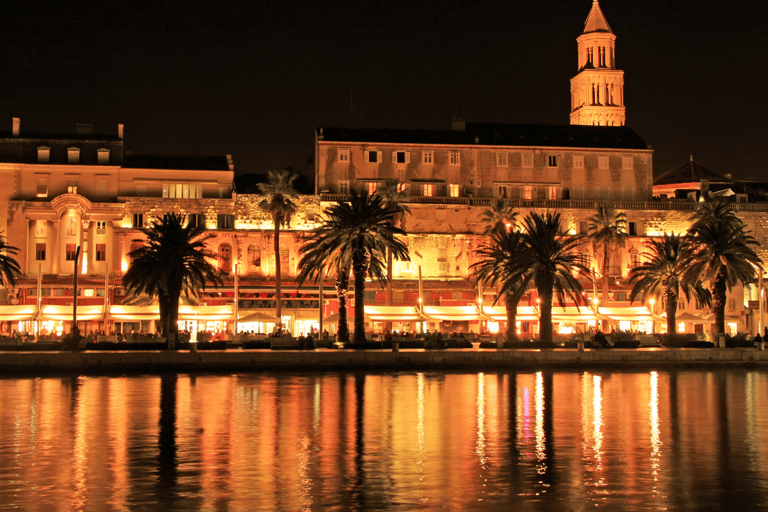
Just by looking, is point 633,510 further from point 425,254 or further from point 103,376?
point 425,254

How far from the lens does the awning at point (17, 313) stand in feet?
230

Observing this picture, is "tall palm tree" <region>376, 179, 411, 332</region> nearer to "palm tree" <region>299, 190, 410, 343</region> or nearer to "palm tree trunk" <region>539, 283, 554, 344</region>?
"palm tree" <region>299, 190, 410, 343</region>

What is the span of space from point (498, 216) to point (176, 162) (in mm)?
29714

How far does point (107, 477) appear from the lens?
73.9 feet

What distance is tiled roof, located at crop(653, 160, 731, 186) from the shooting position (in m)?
113

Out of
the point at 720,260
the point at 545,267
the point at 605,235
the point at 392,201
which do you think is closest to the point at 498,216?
the point at 605,235

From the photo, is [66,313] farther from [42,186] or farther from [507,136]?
[507,136]

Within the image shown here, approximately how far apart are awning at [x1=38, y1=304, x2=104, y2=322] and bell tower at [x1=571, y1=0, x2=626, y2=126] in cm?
7273

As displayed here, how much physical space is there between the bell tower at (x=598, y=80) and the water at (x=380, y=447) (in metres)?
81.2

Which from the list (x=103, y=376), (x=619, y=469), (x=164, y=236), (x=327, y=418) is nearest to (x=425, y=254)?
(x=164, y=236)

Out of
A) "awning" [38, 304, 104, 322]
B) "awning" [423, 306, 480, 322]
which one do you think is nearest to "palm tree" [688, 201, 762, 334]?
"awning" [423, 306, 480, 322]

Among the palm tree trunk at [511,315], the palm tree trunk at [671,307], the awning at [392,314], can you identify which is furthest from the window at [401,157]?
the palm tree trunk at [671,307]

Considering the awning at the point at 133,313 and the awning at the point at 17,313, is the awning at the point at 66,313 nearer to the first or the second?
the awning at the point at 17,313

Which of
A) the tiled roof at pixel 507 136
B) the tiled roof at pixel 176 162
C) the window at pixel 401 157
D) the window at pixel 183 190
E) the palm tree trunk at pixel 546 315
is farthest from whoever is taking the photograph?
the tiled roof at pixel 507 136
